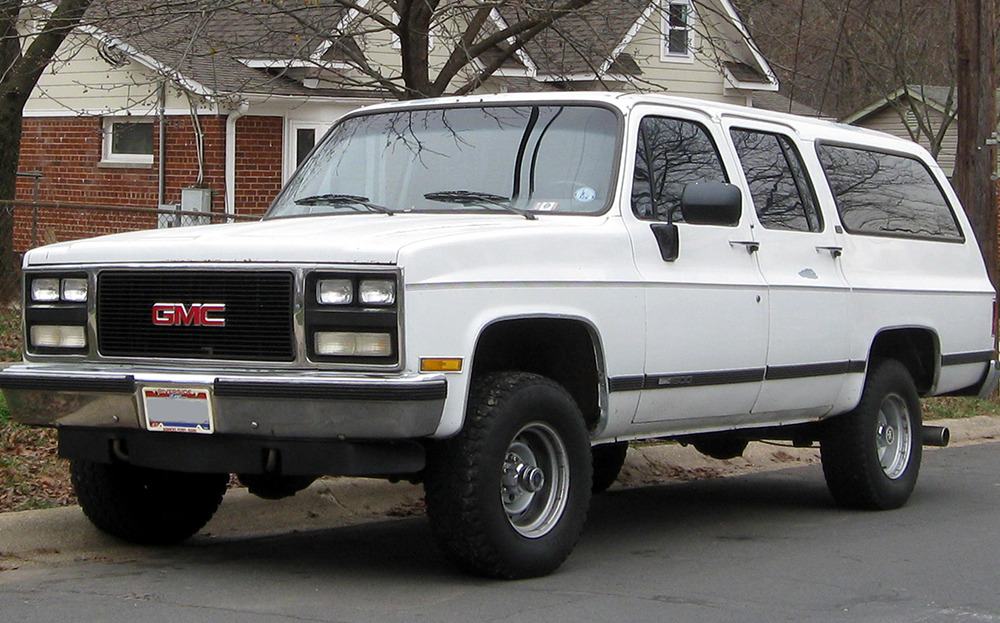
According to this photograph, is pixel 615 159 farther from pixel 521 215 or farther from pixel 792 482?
pixel 792 482

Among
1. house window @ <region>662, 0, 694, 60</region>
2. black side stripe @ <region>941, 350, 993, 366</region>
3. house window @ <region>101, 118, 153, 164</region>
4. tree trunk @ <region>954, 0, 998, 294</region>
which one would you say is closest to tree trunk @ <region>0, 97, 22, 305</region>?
house window @ <region>662, 0, 694, 60</region>

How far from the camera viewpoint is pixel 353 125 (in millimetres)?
7547

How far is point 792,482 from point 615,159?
12.6 feet

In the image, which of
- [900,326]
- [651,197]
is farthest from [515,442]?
[900,326]

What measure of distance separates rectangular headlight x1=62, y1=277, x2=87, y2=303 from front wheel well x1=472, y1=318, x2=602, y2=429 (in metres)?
1.61

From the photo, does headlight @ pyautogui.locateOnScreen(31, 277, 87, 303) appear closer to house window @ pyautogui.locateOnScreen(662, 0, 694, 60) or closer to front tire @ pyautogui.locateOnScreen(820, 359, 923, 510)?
front tire @ pyautogui.locateOnScreen(820, 359, 923, 510)

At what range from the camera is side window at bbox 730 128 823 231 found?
24.7 ft

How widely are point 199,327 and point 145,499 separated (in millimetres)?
1248

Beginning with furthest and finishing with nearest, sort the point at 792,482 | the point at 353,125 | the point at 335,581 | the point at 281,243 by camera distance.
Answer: the point at 792,482, the point at 353,125, the point at 335,581, the point at 281,243

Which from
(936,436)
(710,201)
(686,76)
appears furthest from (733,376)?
(686,76)

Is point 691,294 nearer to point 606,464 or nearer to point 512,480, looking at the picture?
point 512,480

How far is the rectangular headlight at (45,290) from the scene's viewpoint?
6.11 meters

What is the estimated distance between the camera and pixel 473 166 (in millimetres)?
6844

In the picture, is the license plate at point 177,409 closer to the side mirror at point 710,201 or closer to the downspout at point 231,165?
the side mirror at point 710,201
